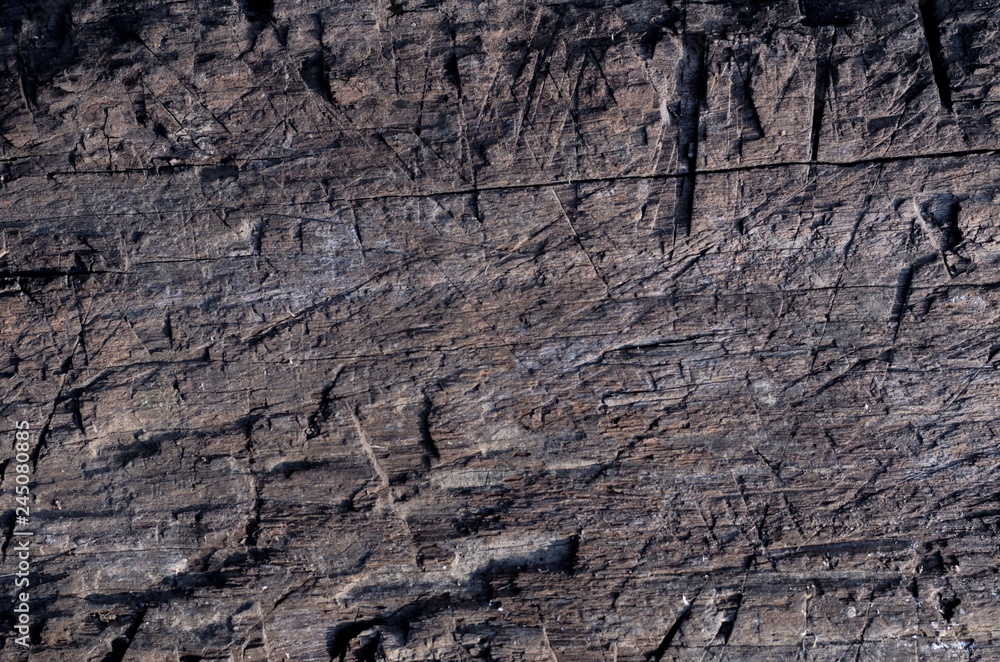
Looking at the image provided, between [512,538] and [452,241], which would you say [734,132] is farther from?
[512,538]

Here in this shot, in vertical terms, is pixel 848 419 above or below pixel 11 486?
below

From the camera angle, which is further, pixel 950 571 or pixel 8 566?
pixel 8 566

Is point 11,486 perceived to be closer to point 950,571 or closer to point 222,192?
point 222,192

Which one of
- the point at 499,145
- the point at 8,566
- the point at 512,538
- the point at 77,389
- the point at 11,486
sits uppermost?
the point at 499,145

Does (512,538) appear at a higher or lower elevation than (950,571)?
higher

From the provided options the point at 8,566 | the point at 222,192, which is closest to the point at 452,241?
the point at 222,192

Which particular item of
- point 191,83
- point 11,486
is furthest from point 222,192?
point 11,486
